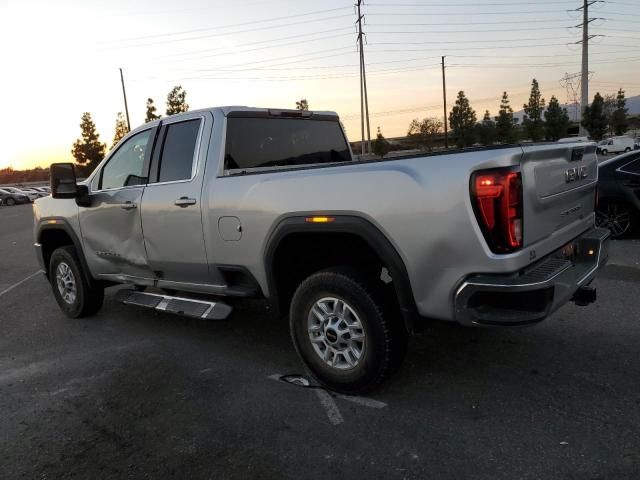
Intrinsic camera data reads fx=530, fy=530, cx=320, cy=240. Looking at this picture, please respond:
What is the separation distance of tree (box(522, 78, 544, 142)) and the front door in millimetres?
86092

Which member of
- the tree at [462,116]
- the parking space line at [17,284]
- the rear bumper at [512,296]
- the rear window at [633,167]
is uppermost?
the tree at [462,116]

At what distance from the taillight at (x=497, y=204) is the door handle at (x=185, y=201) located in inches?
91.6

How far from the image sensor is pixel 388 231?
3.14 m

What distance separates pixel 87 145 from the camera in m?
63.9

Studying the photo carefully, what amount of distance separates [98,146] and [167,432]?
6804cm

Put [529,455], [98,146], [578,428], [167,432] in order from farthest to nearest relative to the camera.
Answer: [98,146] < [167,432] < [578,428] < [529,455]

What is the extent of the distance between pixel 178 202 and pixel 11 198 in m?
45.7

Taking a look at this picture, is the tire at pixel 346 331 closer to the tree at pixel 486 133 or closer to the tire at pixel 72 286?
the tire at pixel 72 286

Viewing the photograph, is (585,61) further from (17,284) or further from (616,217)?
(17,284)

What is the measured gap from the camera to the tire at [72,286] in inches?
226

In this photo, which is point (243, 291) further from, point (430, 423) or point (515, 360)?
point (515, 360)

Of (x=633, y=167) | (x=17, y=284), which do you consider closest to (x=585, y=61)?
(x=633, y=167)

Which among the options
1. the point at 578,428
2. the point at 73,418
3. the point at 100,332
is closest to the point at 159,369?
the point at 73,418

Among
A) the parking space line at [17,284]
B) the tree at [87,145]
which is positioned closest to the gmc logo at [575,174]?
the parking space line at [17,284]
